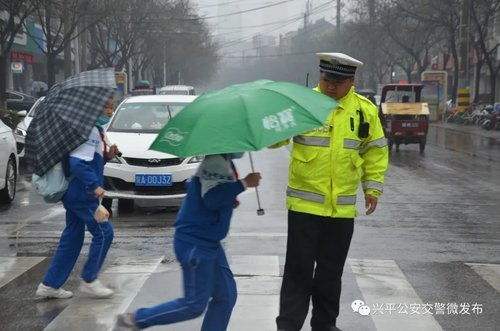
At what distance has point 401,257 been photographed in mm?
7367

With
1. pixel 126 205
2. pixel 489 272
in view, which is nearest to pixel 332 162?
pixel 489 272

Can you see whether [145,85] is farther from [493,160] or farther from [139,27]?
[493,160]

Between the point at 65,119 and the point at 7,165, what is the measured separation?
5.98m

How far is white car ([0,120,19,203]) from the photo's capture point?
424 inches

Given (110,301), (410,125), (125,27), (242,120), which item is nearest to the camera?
(242,120)

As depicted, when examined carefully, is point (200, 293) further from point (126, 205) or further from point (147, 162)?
point (126, 205)

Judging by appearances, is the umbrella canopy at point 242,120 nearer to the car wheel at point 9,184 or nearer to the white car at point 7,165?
the white car at point 7,165

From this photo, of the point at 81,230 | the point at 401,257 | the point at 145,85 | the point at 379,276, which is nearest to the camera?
Result: the point at 81,230

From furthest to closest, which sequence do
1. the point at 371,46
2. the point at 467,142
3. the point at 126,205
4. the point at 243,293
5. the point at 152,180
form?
the point at 371,46, the point at 467,142, the point at 126,205, the point at 152,180, the point at 243,293

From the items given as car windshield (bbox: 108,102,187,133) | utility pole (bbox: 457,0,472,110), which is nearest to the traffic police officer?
car windshield (bbox: 108,102,187,133)

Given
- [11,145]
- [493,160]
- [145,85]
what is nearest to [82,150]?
[11,145]

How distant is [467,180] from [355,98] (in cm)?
1018

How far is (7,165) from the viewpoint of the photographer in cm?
1102

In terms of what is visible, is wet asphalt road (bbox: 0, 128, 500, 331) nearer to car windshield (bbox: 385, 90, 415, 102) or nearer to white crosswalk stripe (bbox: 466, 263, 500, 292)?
white crosswalk stripe (bbox: 466, 263, 500, 292)
